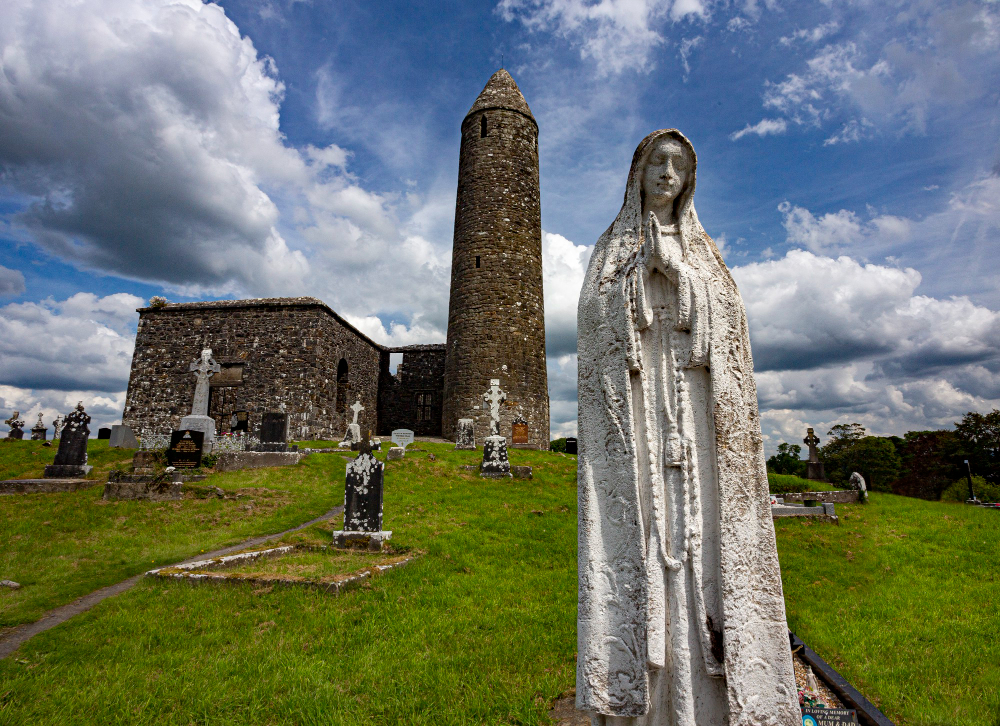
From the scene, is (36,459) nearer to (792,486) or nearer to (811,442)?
(792,486)

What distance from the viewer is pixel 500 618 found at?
460 centimetres

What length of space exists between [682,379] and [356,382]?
25.0 meters

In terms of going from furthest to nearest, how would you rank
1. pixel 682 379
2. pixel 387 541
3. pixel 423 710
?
pixel 387 541 → pixel 423 710 → pixel 682 379

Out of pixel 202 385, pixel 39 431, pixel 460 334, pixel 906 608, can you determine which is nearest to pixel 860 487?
pixel 906 608

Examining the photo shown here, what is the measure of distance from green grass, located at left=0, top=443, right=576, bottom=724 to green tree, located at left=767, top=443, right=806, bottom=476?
25727mm

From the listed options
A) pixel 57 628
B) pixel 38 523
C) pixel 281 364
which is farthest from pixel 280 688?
pixel 281 364

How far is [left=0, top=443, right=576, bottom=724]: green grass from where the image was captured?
10.5 feet

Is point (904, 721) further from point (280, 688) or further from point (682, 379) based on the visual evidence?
point (280, 688)

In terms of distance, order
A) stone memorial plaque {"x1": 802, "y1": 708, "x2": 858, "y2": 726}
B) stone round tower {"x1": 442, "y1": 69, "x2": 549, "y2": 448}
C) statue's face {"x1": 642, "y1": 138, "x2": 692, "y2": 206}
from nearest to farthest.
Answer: statue's face {"x1": 642, "y1": 138, "x2": 692, "y2": 206} → stone memorial plaque {"x1": 802, "y1": 708, "x2": 858, "y2": 726} → stone round tower {"x1": 442, "y1": 69, "x2": 549, "y2": 448}

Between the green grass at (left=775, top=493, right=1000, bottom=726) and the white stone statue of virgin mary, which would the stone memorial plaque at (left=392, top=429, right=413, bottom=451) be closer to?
the green grass at (left=775, top=493, right=1000, bottom=726)

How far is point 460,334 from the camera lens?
21734 millimetres

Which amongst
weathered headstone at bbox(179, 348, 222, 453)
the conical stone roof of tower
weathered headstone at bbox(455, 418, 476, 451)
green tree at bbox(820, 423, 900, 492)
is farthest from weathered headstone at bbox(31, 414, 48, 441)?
green tree at bbox(820, 423, 900, 492)

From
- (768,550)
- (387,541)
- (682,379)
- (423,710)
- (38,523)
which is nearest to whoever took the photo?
(768,550)

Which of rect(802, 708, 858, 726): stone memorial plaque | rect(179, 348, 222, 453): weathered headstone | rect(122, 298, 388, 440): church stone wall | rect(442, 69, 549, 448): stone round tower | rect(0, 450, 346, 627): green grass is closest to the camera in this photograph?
rect(802, 708, 858, 726): stone memorial plaque
